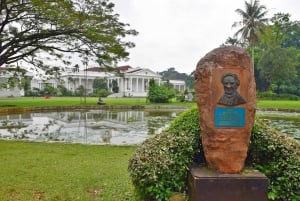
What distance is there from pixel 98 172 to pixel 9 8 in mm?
13013

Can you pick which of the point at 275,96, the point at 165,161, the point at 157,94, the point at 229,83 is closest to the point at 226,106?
the point at 229,83

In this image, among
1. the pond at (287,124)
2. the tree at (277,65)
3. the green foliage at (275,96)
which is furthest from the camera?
the green foliage at (275,96)

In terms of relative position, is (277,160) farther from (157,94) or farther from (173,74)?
(173,74)

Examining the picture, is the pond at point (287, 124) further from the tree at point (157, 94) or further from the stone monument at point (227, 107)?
the tree at point (157, 94)

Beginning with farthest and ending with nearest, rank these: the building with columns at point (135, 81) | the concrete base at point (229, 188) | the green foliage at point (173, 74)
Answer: the green foliage at point (173, 74) → the building with columns at point (135, 81) → the concrete base at point (229, 188)

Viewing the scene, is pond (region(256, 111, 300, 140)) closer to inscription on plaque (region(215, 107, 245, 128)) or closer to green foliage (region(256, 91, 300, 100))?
inscription on plaque (region(215, 107, 245, 128))

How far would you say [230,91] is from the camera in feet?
11.1

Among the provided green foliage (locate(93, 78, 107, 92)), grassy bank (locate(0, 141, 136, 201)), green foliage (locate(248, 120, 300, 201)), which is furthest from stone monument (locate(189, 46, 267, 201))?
green foliage (locate(93, 78, 107, 92))

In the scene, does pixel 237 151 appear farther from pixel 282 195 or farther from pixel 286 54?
pixel 286 54

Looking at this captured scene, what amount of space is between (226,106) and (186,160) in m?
0.78

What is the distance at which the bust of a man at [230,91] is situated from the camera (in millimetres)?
3385

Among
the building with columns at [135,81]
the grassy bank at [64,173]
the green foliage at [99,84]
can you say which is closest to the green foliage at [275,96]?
the building with columns at [135,81]

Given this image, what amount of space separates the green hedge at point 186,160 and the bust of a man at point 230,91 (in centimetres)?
60

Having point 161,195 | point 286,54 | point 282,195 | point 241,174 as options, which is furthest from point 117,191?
point 286,54
